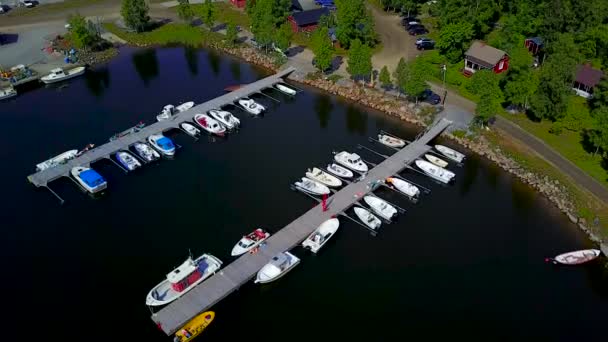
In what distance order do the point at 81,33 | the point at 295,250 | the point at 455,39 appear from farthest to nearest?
the point at 81,33 → the point at 455,39 → the point at 295,250

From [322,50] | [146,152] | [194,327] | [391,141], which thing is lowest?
[194,327]

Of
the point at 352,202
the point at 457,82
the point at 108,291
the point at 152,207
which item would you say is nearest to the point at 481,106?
the point at 457,82

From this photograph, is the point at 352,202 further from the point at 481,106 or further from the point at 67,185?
the point at 67,185

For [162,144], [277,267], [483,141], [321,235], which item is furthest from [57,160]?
[483,141]

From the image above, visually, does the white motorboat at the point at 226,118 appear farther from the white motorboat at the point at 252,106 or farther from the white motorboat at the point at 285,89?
the white motorboat at the point at 285,89

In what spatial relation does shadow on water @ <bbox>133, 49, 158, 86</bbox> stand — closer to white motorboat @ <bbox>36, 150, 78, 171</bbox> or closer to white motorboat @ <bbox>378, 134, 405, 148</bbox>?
white motorboat @ <bbox>36, 150, 78, 171</bbox>

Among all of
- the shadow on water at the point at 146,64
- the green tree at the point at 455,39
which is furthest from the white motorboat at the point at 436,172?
the shadow on water at the point at 146,64

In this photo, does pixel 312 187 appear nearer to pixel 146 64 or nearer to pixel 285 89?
pixel 285 89
